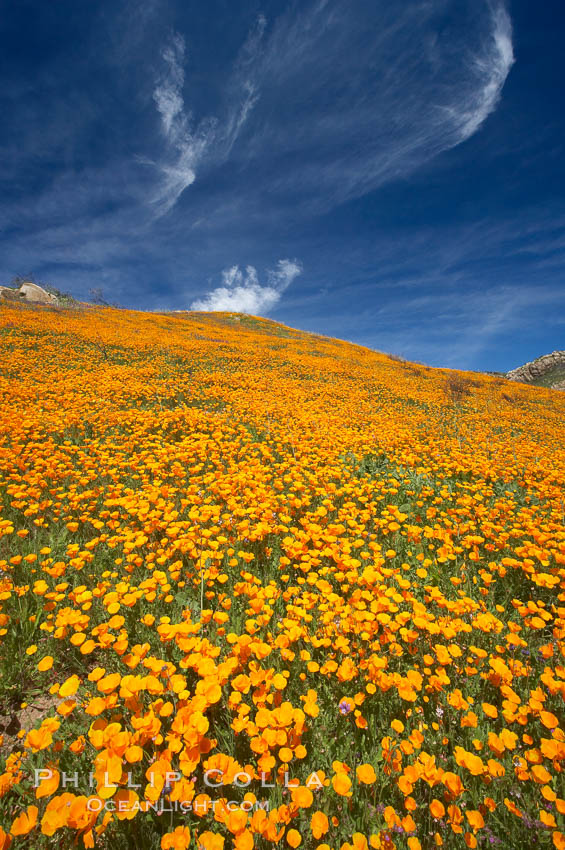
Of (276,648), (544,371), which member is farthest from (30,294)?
(544,371)

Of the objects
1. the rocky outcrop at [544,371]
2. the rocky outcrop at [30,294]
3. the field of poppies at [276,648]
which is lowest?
the field of poppies at [276,648]

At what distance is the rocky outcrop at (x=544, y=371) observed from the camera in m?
41.6

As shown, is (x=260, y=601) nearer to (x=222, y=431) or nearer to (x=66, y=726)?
(x=66, y=726)

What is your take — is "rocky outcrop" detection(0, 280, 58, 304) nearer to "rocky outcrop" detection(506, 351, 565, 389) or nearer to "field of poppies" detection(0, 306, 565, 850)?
"field of poppies" detection(0, 306, 565, 850)

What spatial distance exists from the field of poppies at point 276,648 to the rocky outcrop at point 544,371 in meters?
44.4

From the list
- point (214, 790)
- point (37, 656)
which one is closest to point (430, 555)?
point (214, 790)

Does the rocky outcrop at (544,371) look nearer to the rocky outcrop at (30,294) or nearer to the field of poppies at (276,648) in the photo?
the field of poppies at (276,648)

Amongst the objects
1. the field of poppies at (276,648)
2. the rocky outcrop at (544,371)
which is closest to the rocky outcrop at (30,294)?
the field of poppies at (276,648)

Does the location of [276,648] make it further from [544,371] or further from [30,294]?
[544,371]

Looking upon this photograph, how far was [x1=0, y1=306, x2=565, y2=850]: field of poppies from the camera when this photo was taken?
5.61 ft

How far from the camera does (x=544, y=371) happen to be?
44.9m

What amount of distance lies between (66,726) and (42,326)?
21675 millimetres

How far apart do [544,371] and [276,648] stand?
183 feet

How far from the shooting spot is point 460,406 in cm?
1519
